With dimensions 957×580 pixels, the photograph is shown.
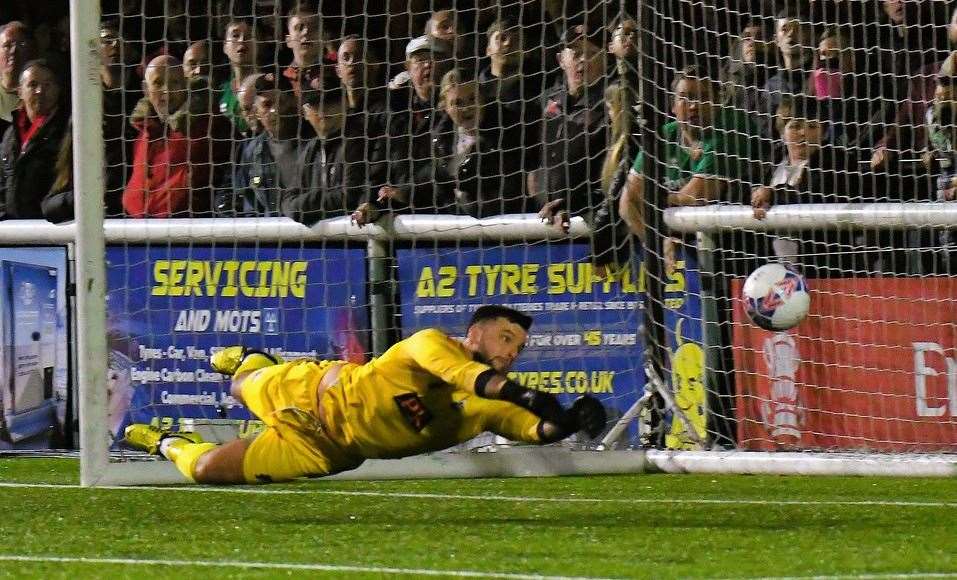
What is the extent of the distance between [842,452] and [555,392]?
4.57ft

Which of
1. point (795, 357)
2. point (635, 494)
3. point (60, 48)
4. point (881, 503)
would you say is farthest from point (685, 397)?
point (60, 48)

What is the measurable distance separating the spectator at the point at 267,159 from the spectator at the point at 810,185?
2.27 meters

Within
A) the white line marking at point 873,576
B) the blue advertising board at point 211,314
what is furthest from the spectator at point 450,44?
the white line marking at point 873,576

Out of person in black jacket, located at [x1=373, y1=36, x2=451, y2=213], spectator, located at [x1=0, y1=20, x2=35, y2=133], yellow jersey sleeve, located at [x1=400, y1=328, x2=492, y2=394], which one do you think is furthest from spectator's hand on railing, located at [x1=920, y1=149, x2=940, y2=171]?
spectator, located at [x1=0, y1=20, x2=35, y2=133]

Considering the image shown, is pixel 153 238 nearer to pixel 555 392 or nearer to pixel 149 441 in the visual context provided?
pixel 149 441

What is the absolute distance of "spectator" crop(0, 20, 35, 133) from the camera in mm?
10039

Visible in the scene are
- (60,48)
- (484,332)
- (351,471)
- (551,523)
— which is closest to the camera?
(551,523)

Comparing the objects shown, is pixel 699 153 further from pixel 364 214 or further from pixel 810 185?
pixel 364 214

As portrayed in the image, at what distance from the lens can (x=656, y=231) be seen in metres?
8.47

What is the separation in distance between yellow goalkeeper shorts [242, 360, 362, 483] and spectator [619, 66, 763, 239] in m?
1.83

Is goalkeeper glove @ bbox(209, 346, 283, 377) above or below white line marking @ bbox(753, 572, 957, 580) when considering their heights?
above

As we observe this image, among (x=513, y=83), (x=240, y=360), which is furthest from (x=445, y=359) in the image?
(x=513, y=83)

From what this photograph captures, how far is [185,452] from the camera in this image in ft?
24.9

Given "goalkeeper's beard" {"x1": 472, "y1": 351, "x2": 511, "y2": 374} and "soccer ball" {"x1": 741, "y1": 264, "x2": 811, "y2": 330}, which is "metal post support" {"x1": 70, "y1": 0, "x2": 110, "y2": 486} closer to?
"goalkeeper's beard" {"x1": 472, "y1": 351, "x2": 511, "y2": 374}
